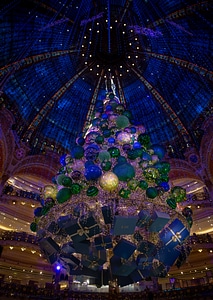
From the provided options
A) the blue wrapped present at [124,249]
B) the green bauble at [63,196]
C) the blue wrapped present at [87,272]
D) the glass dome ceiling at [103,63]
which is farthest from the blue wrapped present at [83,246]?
the glass dome ceiling at [103,63]

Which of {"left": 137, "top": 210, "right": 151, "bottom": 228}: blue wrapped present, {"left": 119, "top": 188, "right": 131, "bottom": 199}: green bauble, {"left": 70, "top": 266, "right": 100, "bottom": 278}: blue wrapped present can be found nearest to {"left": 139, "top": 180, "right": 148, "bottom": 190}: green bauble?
{"left": 119, "top": 188, "right": 131, "bottom": 199}: green bauble

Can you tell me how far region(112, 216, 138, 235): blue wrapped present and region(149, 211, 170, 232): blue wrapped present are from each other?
49 centimetres

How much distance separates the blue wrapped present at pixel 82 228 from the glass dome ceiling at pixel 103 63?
43.4 ft

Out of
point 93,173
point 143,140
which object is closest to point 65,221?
point 93,173

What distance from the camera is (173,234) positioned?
723cm

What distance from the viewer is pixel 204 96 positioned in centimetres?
1991

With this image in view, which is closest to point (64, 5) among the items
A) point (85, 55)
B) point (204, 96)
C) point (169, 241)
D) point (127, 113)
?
point (85, 55)

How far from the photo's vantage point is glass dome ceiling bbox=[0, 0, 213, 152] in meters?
16.3

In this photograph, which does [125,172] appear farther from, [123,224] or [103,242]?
[103,242]

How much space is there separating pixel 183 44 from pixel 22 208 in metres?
17.3

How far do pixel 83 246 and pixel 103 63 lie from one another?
51.2ft

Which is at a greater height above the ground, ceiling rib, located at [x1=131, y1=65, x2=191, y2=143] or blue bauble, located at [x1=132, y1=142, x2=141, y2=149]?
ceiling rib, located at [x1=131, y1=65, x2=191, y2=143]

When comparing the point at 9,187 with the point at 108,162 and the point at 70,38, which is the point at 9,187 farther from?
the point at 108,162

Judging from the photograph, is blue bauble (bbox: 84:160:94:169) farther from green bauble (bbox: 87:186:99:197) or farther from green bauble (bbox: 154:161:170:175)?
green bauble (bbox: 154:161:170:175)
